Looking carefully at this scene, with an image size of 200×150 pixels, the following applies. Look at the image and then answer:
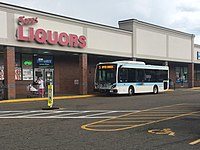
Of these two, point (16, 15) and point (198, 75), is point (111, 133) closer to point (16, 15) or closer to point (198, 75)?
point (16, 15)

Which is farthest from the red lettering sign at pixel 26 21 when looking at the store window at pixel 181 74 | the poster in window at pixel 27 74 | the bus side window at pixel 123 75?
the store window at pixel 181 74

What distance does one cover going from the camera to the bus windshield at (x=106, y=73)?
986 inches

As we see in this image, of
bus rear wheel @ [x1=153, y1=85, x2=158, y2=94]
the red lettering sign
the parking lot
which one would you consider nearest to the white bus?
bus rear wheel @ [x1=153, y1=85, x2=158, y2=94]

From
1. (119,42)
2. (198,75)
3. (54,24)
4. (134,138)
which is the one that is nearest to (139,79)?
(119,42)

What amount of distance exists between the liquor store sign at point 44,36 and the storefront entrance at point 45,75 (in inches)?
201

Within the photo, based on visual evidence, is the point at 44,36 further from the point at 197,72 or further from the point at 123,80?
the point at 197,72

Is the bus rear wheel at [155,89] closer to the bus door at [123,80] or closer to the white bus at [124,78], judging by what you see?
the white bus at [124,78]

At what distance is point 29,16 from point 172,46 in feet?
76.2

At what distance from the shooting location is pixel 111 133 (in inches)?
333

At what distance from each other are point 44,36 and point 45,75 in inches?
274

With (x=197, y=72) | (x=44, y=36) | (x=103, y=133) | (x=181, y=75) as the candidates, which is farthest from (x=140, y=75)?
(x=197, y=72)

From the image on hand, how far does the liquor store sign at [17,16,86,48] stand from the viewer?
21.8 metres

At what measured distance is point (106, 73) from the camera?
25547 millimetres

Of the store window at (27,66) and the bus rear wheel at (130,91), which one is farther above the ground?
the store window at (27,66)
